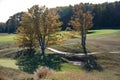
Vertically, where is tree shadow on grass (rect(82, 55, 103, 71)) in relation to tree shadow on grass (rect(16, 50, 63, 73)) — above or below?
below

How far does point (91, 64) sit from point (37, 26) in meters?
11.6

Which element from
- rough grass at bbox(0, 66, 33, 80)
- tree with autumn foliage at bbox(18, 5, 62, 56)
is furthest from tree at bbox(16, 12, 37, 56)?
rough grass at bbox(0, 66, 33, 80)

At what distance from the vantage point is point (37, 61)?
150 feet

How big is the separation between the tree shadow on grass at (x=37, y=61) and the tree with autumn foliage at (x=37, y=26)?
6.19ft

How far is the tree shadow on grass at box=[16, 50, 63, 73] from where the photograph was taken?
42.4 meters

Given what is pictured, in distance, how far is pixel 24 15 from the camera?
168ft

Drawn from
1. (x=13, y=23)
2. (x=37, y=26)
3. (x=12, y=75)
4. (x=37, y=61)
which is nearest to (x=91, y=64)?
(x=37, y=61)

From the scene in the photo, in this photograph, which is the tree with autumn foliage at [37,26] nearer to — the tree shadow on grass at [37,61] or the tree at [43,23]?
the tree at [43,23]

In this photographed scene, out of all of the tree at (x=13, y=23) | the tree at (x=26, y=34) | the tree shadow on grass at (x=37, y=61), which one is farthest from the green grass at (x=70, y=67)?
the tree at (x=13, y=23)

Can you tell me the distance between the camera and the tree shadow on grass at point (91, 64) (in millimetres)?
44681

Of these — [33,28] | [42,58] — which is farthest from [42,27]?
[42,58]

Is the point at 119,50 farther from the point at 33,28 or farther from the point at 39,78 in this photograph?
the point at 39,78

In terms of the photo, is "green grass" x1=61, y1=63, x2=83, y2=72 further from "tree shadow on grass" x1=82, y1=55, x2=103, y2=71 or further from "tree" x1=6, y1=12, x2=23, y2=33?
"tree" x1=6, y1=12, x2=23, y2=33

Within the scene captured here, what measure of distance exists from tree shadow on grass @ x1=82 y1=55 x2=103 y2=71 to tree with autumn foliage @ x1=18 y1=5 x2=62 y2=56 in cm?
747
